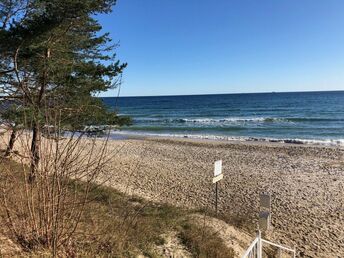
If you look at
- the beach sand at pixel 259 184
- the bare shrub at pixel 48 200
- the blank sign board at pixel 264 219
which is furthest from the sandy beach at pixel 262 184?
the bare shrub at pixel 48 200

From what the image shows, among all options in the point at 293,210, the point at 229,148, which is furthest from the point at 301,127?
the point at 293,210

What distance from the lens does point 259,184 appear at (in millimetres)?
12094

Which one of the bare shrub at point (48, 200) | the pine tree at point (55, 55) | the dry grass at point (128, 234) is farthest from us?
the pine tree at point (55, 55)

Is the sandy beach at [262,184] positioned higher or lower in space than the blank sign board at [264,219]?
lower

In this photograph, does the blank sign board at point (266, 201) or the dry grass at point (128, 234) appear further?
the blank sign board at point (266, 201)

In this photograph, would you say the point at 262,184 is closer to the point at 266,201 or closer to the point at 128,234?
the point at 266,201

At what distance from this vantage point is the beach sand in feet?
25.6

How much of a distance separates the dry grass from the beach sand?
62 cm

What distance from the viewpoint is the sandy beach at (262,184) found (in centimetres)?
790

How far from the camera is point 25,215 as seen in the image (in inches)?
146

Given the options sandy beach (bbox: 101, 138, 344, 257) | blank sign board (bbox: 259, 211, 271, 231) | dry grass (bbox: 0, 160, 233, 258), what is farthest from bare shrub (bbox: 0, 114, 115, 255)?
blank sign board (bbox: 259, 211, 271, 231)

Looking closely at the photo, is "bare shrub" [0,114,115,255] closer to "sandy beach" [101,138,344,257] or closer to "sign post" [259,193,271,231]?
"sandy beach" [101,138,344,257]

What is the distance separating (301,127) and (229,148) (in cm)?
1414

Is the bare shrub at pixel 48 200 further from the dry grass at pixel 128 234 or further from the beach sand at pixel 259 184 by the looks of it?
the beach sand at pixel 259 184
